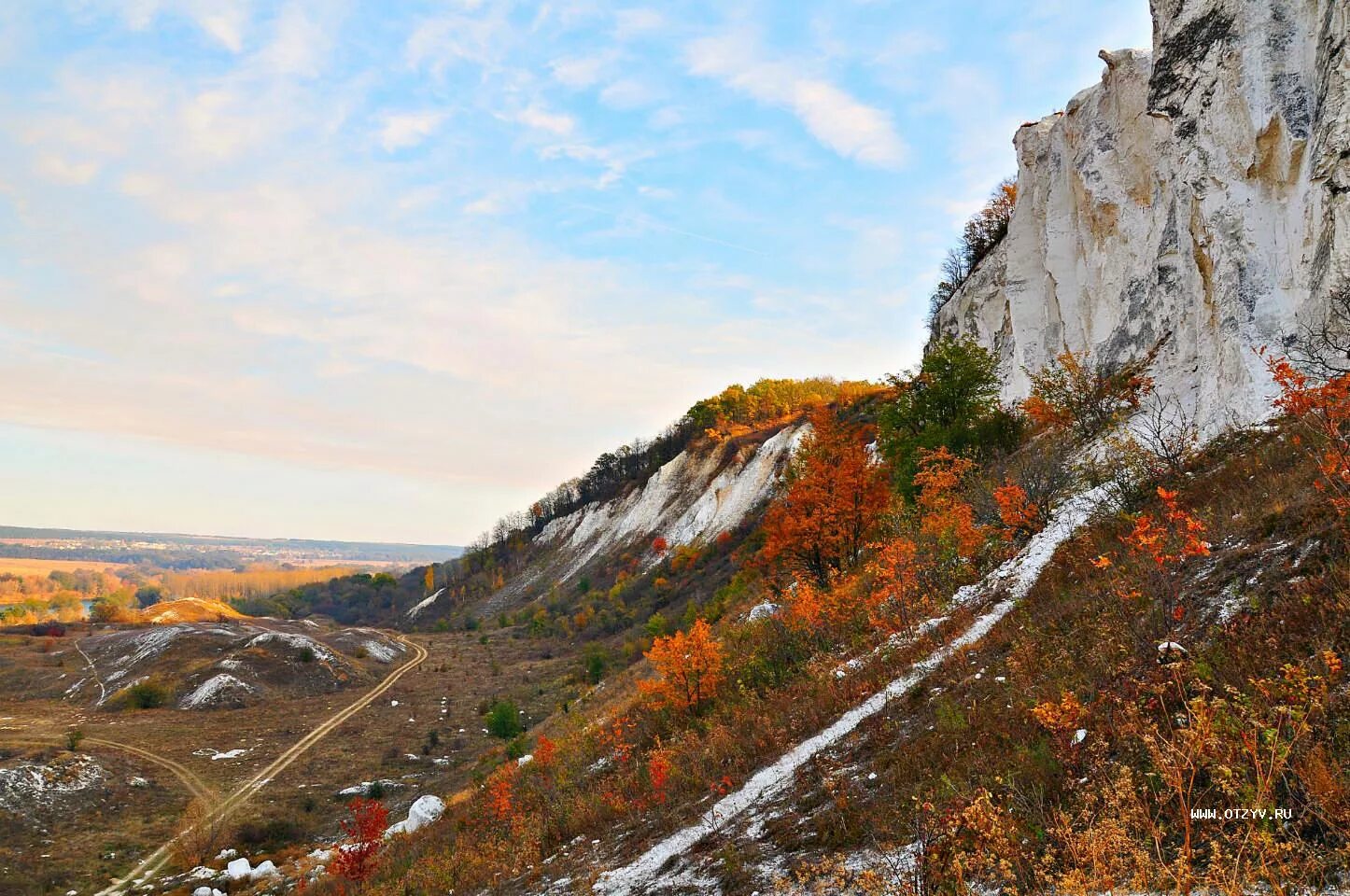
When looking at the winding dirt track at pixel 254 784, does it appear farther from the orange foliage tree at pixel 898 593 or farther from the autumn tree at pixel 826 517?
the orange foliage tree at pixel 898 593

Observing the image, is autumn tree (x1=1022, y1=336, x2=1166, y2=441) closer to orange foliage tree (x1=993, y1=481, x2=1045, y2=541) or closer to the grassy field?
orange foliage tree (x1=993, y1=481, x2=1045, y2=541)

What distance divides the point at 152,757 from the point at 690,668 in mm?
29287

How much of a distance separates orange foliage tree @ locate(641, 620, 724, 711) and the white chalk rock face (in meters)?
11.0

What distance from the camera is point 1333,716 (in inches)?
154

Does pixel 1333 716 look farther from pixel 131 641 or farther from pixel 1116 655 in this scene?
pixel 131 641

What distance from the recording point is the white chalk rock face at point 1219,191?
11594mm

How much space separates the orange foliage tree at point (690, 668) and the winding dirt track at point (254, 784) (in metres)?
16.7

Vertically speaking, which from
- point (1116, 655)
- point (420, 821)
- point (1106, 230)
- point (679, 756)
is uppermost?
point (1106, 230)

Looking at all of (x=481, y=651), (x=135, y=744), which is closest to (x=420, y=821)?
(x=135, y=744)

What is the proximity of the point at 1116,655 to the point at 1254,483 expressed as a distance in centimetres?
496

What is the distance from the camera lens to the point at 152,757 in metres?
28.8

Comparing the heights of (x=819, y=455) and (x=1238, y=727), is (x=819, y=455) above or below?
above

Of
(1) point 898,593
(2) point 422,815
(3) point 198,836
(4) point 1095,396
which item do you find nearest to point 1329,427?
(1) point 898,593

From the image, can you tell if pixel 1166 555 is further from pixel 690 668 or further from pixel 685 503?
pixel 685 503
